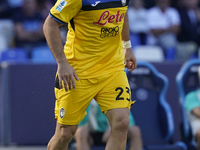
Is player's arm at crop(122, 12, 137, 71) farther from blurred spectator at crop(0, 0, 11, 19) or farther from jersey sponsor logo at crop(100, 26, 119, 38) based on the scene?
blurred spectator at crop(0, 0, 11, 19)

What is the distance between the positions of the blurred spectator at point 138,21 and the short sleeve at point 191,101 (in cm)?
338

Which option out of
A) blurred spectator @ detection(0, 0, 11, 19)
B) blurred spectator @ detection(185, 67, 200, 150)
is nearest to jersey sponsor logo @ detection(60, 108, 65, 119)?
blurred spectator @ detection(185, 67, 200, 150)

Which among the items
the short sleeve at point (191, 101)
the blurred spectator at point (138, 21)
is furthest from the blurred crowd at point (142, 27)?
the short sleeve at point (191, 101)

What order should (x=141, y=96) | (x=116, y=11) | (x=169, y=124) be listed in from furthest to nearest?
(x=141, y=96) → (x=169, y=124) → (x=116, y=11)

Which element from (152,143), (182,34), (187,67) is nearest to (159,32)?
(182,34)

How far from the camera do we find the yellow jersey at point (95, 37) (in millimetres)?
3211

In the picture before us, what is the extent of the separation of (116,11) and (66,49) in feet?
1.97

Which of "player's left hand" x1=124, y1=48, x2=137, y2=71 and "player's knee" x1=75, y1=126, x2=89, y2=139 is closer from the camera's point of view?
"player's left hand" x1=124, y1=48, x2=137, y2=71

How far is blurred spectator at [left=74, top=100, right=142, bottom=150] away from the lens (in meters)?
4.67

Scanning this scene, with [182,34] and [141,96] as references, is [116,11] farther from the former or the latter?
[182,34]

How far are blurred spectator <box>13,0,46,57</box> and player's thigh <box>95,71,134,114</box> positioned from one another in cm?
457

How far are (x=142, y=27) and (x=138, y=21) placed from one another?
16 cm

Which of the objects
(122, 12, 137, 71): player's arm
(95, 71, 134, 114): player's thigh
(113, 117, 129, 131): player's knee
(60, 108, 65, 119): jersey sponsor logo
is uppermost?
(122, 12, 137, 71): player's arm

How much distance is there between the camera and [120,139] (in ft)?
10.8
